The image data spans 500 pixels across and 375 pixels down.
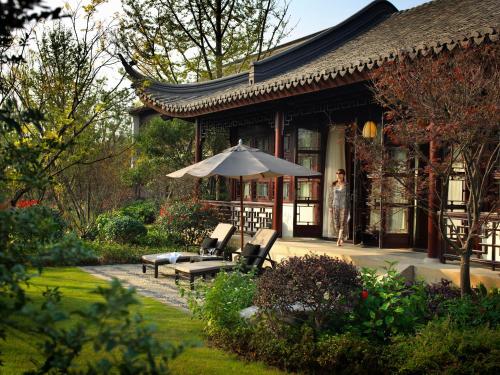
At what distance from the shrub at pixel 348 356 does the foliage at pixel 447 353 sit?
4.7 inches

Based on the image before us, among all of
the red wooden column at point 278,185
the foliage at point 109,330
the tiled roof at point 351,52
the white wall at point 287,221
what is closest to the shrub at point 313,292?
the tiled roof at point 351,52

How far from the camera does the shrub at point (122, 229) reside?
1239 cm

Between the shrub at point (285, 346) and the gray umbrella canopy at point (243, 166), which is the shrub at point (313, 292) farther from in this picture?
the gray umbrella canopy at point (243, 166)

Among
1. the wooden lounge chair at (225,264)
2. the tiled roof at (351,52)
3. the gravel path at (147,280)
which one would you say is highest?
the tiled roof at (351,52)

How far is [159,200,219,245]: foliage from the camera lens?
12289 millimetres

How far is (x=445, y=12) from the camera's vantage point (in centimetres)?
1114

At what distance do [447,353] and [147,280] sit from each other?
A: 583 centimetres

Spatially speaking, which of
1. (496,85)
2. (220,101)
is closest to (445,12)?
(220,101)

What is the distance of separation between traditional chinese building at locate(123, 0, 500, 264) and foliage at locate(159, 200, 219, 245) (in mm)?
407

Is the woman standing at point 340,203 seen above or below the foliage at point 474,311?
above

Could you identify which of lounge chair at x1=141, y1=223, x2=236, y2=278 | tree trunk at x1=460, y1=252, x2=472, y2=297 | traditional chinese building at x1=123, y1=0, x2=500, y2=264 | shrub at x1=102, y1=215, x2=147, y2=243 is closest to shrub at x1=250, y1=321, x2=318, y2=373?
tree trunk at x1=460, y1=252, x2=472, y2=297

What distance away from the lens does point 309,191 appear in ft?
38.9

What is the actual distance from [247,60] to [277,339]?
18312mm

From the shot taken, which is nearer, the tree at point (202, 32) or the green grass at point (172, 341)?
the green grass at point (172, 341)
